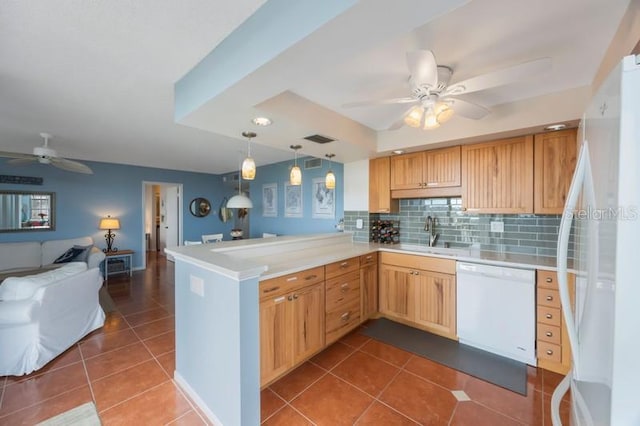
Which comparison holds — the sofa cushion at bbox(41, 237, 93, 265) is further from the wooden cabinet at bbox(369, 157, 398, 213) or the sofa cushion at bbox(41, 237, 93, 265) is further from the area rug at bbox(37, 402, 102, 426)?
the wooden cabinet at bbox(369, 157, 398, 213)

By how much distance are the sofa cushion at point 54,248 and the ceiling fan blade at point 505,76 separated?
627 centimetres

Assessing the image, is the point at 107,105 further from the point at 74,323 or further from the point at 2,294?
the point at 74,323

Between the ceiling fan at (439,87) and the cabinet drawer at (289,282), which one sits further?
the cabinet drawer at (289,282)

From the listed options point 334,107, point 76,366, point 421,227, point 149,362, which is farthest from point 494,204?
point 76,366

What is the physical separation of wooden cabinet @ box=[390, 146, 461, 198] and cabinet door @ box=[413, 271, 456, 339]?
97cm

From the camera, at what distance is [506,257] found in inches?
100.0

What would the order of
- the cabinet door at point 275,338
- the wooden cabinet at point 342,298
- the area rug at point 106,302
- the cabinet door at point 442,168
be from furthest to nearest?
the area rug at point 106,302
the cabinet door at point 442,168
the wooden cabinet at point 342,298
the cabinet door at point 275,338

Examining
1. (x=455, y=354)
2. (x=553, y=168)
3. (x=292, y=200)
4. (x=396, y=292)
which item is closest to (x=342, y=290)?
(x=396, y=292)

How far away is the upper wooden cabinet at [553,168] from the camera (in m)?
2.28

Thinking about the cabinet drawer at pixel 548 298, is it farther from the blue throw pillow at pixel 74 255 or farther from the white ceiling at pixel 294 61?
the blue throw pillow at pixel 74 255

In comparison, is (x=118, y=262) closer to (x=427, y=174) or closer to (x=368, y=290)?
(x=368, y=290)

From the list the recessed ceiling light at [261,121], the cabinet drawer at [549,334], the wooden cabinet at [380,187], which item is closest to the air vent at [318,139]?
the recessed ceiling light at [261,121]

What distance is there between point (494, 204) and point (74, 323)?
14.7 feet

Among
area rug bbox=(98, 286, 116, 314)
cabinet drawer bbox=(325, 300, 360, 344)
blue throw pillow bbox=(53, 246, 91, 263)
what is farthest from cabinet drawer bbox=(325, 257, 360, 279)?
blue throw pillow bbox=(53, 246, 91, 263)
